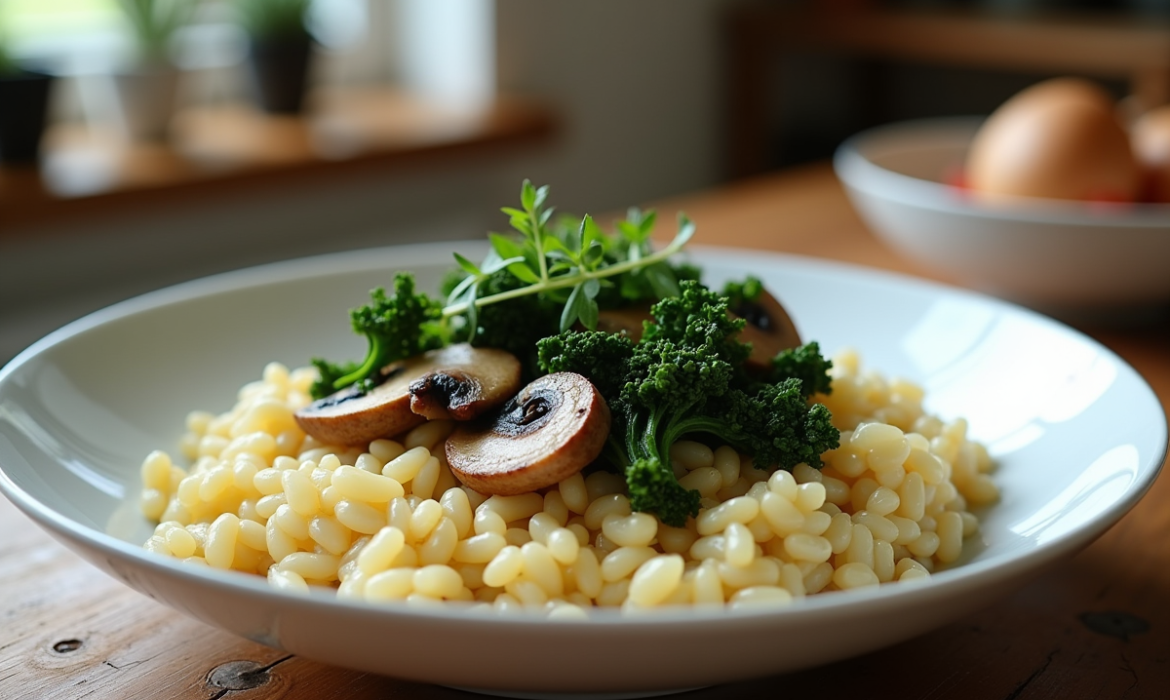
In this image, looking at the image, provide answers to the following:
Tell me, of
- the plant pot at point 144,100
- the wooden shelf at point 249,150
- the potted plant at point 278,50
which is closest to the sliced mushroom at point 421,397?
the wooden shelf at point 249,150

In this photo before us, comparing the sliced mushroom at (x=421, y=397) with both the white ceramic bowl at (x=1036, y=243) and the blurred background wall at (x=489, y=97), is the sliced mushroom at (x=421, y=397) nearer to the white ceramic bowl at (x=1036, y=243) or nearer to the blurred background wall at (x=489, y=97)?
the white ceramic bowl at (x=1036, y=243)

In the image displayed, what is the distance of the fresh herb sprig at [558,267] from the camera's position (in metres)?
1.05

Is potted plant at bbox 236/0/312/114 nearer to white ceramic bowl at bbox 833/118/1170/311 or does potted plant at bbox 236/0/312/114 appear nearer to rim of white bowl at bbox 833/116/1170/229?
rim of white bowl at bbox 833/116/1170/229

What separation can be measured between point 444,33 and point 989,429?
2.99m

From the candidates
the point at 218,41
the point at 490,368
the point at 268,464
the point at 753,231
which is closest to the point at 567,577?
the point at 490,368

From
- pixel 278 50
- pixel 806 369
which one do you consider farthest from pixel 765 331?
pixel 278 50

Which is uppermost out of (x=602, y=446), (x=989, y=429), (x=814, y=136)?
(x=602, y=446)

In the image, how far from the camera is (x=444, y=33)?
386 cm

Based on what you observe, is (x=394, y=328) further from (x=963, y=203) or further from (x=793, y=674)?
(x=963, y=203)

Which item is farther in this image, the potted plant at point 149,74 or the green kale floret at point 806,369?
the potted plant at point 149,74

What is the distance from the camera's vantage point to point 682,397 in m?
0.92

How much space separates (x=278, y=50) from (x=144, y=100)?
415 millimetres

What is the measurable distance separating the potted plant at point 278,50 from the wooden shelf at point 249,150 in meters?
0.07

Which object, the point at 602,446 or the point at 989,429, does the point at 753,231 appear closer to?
the point at 989,429
